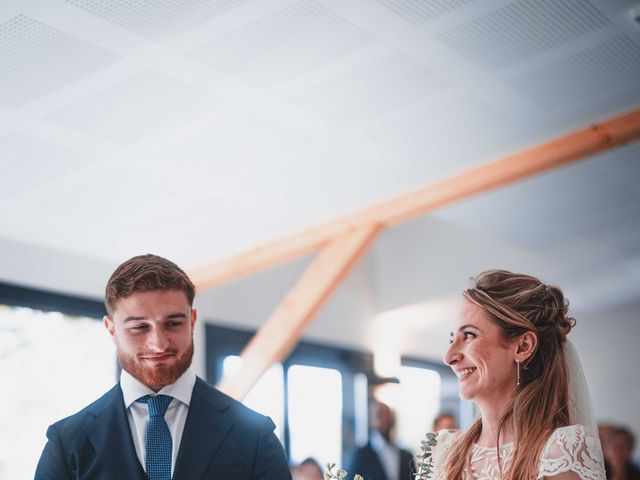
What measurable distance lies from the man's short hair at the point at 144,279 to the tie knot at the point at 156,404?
21 cm

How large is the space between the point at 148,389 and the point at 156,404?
0.04m

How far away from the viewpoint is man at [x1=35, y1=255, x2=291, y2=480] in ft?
6.59

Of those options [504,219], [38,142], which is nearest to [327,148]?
[38,142]

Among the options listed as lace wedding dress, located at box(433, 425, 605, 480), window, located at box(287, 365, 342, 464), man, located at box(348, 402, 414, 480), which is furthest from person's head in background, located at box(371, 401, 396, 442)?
lace wedding dress, located at box(433, 425, 605, 480)

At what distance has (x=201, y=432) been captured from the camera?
206 cm

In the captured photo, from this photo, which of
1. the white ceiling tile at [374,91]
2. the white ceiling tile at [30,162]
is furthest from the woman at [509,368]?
the white ceiling tile at [30,162]

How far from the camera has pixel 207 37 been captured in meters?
4.31

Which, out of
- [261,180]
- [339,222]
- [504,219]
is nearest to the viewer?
[261,180]

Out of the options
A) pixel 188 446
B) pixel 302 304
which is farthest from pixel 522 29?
pixel 188 446

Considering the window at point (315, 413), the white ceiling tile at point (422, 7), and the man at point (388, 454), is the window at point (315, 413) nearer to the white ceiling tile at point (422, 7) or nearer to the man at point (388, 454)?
the man at point (388, 454)

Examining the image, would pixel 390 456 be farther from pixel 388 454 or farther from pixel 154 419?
pixel 154 419

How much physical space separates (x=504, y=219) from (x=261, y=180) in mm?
2877

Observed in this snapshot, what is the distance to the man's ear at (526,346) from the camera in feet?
8.21

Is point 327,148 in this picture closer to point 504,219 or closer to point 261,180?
point 261,180
